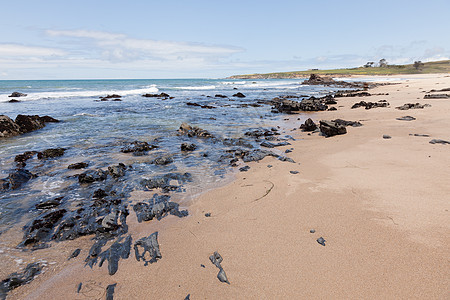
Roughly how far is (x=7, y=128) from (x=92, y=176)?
11312 millimetres

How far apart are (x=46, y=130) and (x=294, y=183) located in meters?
16.8

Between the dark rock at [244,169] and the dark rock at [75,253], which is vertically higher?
the dark rock at [244,169]

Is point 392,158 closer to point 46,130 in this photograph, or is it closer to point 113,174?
point 113,174

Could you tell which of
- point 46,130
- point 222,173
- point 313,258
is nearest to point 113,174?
point 222,173

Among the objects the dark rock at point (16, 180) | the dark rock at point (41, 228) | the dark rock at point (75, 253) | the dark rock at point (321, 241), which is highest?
the dark rock at point (16, 180)

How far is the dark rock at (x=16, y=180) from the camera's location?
Result: 20.7 feet

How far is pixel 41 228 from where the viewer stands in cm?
447

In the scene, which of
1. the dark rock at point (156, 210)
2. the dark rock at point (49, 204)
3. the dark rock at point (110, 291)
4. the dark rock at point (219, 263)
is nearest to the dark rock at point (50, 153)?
the dark rock at point (49, 204)

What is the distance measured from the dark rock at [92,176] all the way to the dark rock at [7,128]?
10.6m

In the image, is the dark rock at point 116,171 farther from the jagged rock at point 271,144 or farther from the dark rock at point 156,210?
the jagged rock at point 271,144

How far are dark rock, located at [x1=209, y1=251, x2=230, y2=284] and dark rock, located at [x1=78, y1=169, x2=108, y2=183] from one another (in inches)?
197

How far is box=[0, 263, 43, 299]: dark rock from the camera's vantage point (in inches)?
124

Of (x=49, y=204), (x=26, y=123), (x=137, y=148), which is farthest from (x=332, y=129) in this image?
(x=26, y=123)

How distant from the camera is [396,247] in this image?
3393 mm
